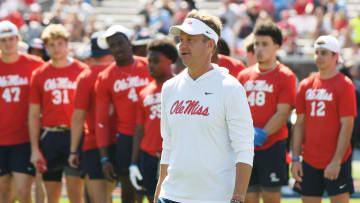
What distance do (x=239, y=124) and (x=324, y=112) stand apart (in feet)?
9.25

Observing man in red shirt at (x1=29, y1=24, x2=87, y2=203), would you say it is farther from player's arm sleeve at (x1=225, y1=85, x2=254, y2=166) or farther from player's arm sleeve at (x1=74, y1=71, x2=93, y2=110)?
player's arm sleeve at (x1=225, y1=85, x2=254, y2=166)

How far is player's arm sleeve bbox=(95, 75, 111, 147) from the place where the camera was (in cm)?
845

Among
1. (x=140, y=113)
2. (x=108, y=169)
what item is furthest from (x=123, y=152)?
(x=140, y=113)

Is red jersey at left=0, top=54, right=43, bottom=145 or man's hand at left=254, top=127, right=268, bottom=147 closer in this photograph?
man's hand at left=254, top=127, right=268, bottom=147

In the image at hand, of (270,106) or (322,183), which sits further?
(270,106)

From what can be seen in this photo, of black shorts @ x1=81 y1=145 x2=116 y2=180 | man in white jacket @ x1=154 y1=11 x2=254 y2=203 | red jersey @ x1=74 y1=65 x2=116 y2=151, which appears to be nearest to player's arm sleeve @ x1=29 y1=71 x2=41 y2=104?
red jersey @ x1=74 y1=65 x2=116 y2=151

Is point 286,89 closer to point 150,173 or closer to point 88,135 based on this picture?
point 150,173

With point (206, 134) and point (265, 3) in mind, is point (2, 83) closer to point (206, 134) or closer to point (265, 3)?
point (206, 134)

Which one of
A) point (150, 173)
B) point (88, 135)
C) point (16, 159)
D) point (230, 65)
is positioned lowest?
point (16, 159)

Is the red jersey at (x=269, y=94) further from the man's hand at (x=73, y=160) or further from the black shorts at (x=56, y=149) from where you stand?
the black shorts at (x=56, y=149)

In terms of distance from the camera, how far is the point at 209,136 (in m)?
5.24

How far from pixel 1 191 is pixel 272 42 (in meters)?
3.58

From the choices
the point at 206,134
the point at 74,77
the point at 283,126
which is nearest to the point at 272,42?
the point at 283,126

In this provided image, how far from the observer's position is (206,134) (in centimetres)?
523
